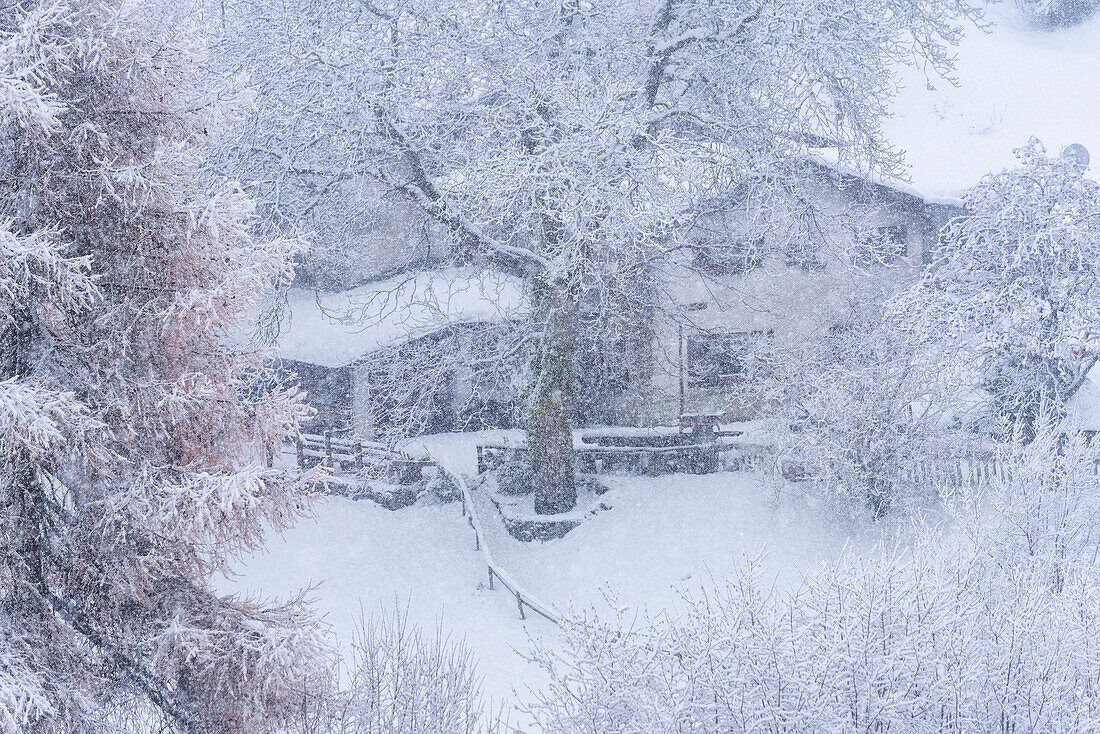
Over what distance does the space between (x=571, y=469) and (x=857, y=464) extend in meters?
5.32

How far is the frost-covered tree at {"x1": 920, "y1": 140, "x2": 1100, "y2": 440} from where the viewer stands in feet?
49.0

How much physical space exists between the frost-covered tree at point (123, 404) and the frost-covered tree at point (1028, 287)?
43.5 ft

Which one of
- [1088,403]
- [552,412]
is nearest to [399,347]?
[552,412]

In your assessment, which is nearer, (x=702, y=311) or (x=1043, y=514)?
(x=1043, y=514)

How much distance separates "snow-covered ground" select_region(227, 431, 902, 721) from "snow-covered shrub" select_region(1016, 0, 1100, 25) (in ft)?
123

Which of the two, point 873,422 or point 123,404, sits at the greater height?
point 123,404

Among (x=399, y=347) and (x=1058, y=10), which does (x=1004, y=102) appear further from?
(x=399, y=347)

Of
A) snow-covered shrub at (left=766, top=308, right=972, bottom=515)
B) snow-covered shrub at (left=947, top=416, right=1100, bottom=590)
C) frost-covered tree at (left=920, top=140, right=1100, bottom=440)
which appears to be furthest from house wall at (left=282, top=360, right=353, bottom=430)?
snow-covered shrub at (left=947, top=416, right=1100, bottom=590)

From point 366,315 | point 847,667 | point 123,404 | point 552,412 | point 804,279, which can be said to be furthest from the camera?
point 804,279

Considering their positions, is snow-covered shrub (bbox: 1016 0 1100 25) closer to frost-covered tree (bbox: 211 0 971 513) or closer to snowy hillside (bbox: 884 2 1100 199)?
snowy hillside (bbox: 884 2 1100 199)

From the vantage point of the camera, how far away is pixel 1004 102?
1410 inches

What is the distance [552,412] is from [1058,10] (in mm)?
40580

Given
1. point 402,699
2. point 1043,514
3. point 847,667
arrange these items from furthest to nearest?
point 1043,514, point 402,699, point 847,667

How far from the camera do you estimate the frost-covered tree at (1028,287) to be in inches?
587
